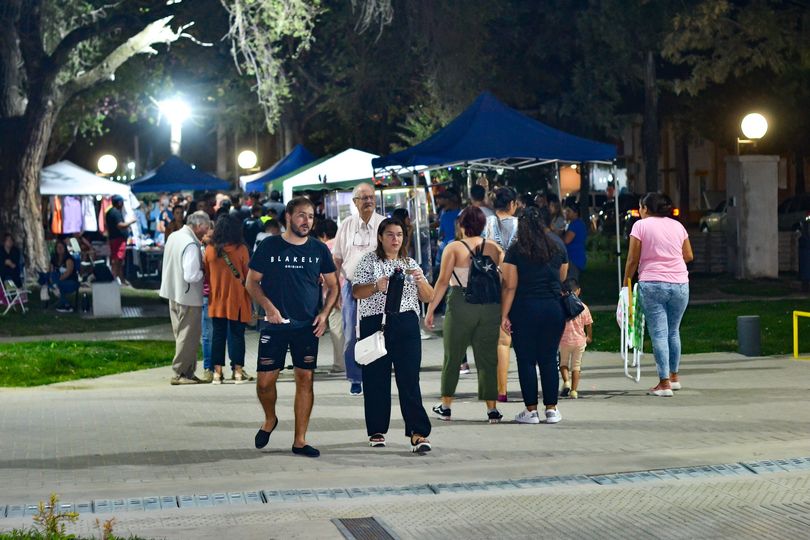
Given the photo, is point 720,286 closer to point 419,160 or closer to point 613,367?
point 419,160

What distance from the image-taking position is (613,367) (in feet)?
50.8

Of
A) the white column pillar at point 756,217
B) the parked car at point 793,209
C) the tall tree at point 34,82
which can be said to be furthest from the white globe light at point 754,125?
the parked car at point 793,209

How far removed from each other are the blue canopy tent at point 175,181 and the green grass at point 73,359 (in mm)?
18547

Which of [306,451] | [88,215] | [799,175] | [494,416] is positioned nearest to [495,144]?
[494,416]

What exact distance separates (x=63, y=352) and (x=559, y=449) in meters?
8.92

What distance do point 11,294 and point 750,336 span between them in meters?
12.5

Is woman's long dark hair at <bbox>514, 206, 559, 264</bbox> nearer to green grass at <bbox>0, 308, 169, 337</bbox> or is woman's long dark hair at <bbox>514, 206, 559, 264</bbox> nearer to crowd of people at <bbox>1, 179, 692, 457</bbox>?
crowd of people at <bbox>1, 179, 692, 457</bbox>

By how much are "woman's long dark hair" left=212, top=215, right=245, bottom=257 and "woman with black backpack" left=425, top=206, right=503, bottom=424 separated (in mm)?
3544

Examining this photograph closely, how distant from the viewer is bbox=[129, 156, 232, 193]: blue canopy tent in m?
37.5

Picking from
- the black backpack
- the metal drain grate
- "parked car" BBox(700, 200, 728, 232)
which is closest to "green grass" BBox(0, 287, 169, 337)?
the black backpack

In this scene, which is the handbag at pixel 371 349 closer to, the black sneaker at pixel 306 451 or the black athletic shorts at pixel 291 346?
the black athletic shorts at pixel 291 346

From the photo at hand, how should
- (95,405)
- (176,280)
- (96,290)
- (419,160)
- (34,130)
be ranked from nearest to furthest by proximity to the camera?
1. (95,405)
2. (176,280)
3. (419,160)
4. (96,290)
5. (34,130)

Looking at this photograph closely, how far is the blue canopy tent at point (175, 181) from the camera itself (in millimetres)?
37469

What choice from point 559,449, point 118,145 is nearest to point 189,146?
point 118,145
